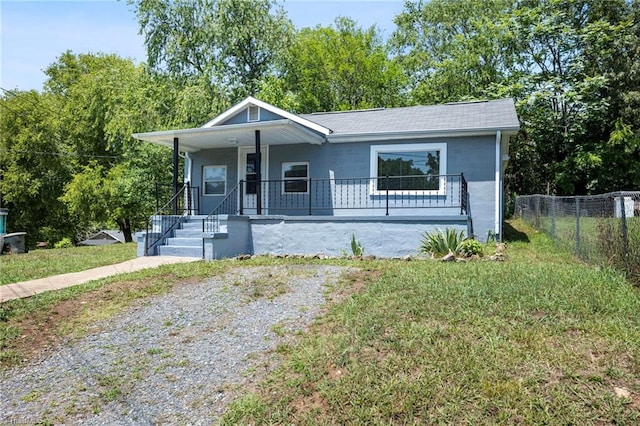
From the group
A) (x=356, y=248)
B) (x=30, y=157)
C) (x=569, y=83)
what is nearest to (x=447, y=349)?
(x=356, y=248)

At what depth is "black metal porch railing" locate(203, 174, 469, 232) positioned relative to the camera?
10719 mm

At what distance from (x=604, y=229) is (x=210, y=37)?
67.7ft

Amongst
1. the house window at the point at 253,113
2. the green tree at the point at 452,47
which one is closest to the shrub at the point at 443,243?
the house window at the point at 253,113

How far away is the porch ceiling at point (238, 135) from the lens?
34.3 ft

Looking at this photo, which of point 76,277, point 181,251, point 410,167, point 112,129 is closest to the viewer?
Answer: point 76,277

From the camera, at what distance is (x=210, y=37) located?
2220 centimetres

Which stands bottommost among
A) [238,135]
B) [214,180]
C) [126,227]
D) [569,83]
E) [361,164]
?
[126,227]

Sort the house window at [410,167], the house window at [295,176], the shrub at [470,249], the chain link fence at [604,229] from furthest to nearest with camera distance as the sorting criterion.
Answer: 1. the house window at [295,176]
2. the house window at [410,167]
3. the shrub at [470,249]
4. the chain link fence at [604,229]

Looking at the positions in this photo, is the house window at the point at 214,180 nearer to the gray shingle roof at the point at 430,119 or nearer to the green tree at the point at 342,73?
the gray shingle roof at the point at 430,119

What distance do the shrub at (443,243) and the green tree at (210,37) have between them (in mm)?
15896

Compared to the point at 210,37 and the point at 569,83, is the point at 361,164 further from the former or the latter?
the point at 210,37

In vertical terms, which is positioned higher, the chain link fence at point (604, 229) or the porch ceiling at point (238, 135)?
the porch ceiling at point (238, 135)

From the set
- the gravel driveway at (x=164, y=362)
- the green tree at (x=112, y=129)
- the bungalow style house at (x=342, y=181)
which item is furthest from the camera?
the green tree at (x=112, y=129)

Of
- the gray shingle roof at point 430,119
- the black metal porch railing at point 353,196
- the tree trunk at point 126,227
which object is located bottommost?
the tree trunk at point 126,227
